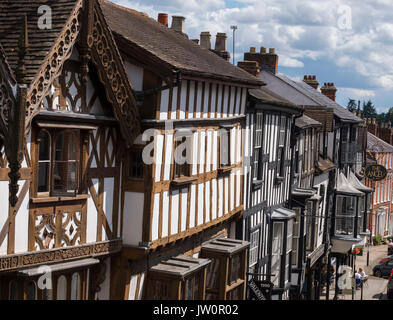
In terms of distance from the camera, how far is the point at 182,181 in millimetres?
15992

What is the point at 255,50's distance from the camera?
34.1 m

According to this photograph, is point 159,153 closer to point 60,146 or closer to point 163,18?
point 60,146

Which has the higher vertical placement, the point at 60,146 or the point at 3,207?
the point at 60,146

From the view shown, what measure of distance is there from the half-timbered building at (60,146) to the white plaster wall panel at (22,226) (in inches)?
0.6

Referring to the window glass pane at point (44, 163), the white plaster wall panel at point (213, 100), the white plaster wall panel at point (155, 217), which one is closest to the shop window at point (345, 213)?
the white plaster wall panel at point (213, 100)

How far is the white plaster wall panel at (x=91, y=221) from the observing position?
43.9ft

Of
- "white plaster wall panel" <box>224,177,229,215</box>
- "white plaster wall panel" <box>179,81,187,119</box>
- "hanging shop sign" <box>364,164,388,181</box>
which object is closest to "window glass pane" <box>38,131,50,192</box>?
"white plaster wall panel" <box>179,81,187,119</box>

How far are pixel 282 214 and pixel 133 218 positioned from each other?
469 inches

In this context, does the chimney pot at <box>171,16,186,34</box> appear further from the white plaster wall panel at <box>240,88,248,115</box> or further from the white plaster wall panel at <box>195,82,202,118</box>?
the white plaster wall panel at <box>195,82,202,118</box>

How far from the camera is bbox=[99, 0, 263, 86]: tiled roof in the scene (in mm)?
14578

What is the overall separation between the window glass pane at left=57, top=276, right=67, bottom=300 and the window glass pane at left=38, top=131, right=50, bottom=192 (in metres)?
1.78

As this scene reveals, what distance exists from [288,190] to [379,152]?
39.7m

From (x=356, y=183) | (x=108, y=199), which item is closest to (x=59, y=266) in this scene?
(x=108, y=199)
